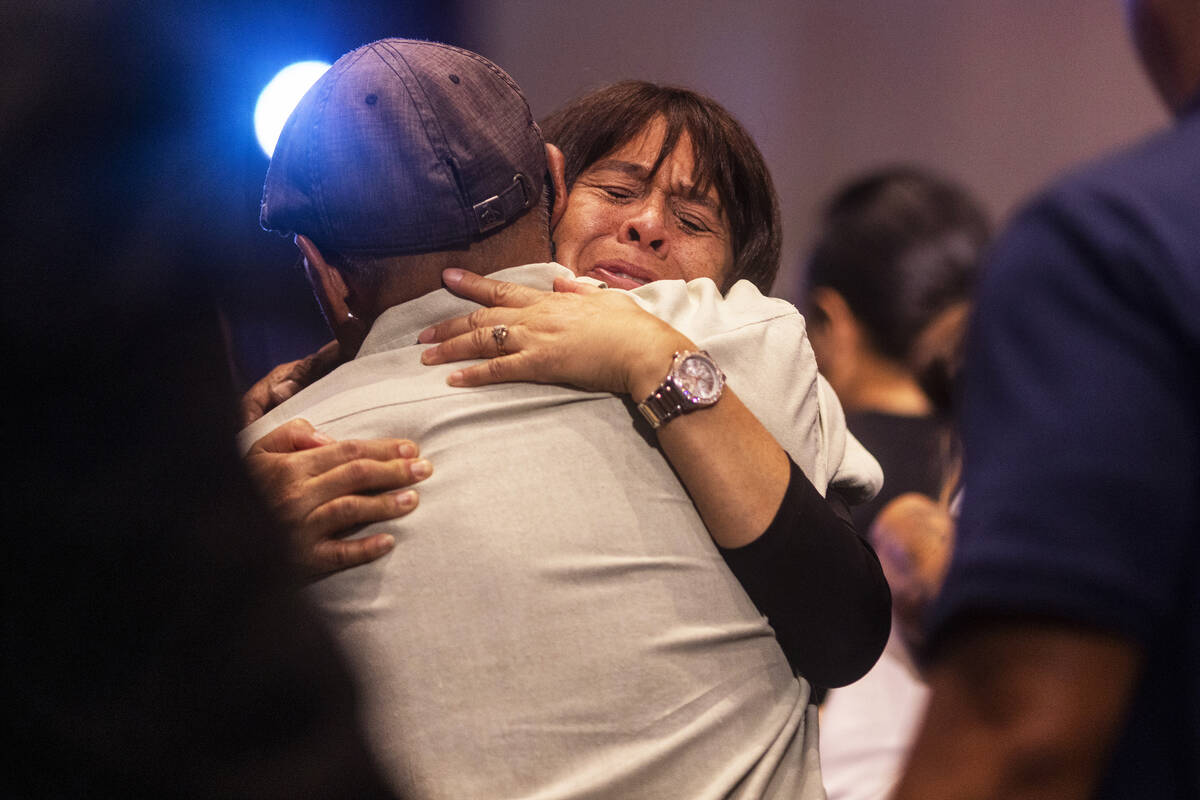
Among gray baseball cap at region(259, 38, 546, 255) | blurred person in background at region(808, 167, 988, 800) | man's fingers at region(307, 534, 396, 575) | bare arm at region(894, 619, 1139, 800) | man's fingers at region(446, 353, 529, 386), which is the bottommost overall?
blurred person in background at region(808, 167, 988, 800)

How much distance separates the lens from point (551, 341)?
110 cm

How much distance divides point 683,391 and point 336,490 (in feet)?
1.14

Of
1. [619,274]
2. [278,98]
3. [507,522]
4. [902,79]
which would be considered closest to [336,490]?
[507,522]

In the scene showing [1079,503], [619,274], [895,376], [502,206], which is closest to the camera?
[1079,503]

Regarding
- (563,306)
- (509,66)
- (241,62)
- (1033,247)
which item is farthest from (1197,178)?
(509,66)

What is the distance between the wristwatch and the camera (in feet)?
3.53

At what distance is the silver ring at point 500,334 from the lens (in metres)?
1.11

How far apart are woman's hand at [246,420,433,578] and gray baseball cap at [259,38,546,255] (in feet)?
0.67

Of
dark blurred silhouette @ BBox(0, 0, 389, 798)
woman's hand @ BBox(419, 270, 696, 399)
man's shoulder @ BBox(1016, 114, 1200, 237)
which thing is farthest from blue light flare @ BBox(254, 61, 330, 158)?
man's shoulder @ BBox(1016, 114, 1200, 237)

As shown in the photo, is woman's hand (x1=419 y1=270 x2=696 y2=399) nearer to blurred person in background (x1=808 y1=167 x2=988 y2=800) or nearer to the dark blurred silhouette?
the dark blurred silhouette

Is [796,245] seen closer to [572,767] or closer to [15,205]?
[572,767]

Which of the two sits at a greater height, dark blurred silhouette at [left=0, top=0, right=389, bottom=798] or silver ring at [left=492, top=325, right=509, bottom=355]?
dark blurred silhouette at [left=0, top=0, right=389, bottom=798]

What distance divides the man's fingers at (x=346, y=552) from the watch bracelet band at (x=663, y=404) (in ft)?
0.90

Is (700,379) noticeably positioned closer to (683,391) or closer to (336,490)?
(683,391)
